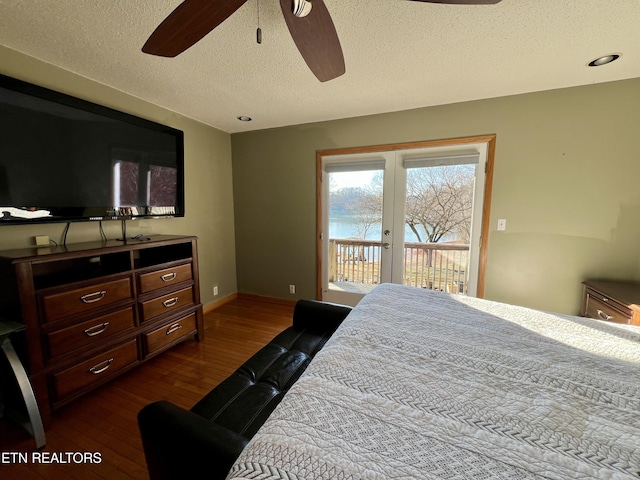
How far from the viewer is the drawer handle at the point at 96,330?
1582 mm

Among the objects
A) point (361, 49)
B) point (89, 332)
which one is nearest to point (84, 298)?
point (89, 332)

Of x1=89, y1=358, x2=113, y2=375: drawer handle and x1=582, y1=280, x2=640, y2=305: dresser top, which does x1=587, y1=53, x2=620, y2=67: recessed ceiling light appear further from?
x1=89, y1=358, x2=113, y2=375: drawer handle

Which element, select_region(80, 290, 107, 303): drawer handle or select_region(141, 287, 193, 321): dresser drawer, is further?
select_region(141, 287, 193, 321): dresser drawer

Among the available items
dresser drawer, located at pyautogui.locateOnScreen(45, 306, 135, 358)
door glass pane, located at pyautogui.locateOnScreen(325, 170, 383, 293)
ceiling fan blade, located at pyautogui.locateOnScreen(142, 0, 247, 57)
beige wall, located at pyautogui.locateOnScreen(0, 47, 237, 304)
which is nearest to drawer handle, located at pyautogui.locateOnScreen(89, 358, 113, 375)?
dresser drawer, located at pyautogui.locateOnScreen(45, 306, 135, 358)

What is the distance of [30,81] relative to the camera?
1.64 meters

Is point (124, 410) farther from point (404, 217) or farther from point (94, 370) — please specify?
point (404, 217)

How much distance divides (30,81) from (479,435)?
299 centimetres

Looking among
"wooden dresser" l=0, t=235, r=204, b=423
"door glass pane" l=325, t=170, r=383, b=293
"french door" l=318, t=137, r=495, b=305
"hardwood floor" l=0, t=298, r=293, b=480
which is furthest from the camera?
"door glass pane" l=325, t=170, r=383, b=293

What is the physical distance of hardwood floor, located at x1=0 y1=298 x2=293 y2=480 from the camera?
1.25 m

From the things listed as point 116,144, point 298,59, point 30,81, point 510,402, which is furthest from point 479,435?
point 30,81

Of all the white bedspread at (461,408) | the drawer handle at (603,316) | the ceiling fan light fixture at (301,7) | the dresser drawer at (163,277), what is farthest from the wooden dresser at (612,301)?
the dresser drawer at (163,277)

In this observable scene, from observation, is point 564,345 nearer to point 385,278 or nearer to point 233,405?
point 233,405

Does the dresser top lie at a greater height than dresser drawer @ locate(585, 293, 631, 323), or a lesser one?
greater

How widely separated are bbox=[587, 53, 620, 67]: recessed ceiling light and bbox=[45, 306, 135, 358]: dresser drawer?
3.75m
